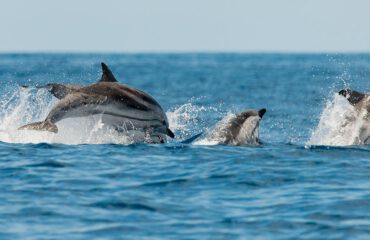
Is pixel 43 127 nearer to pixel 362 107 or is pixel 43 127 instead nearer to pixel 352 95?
pixel 352 95

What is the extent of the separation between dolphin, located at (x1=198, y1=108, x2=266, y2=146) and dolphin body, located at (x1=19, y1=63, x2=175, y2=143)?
3.37ft

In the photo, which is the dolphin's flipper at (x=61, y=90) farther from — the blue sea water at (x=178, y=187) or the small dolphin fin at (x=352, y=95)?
the small dolphin fin at (x=352, y=95)

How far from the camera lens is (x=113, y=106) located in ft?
56.5

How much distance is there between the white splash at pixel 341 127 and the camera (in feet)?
57.3

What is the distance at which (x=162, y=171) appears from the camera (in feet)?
45.2

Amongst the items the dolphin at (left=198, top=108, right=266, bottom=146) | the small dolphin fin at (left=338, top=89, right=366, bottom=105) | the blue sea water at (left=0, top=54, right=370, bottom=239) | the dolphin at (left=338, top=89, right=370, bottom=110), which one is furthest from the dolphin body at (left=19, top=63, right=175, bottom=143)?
the dolphin at (left=338, top=89, right=370, bottom=110)

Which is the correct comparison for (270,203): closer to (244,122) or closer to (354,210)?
(354,210)

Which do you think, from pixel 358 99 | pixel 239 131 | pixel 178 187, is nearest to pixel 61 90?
pixel 239 131

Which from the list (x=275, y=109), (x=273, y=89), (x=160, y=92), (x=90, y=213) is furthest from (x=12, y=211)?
(x=273, y=89)

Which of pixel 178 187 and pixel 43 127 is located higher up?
pixel 43 127

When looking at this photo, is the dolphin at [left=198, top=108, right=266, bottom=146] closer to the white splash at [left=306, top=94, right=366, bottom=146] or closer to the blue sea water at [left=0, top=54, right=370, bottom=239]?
the blue sea water at [left=0, top=54, right=370, bottom=239]

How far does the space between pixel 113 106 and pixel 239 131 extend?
7.78 feet

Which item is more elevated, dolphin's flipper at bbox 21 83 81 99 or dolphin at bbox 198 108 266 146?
dolphin's flipper at bbox 21 83 81 99

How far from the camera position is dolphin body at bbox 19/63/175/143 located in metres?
17.2
